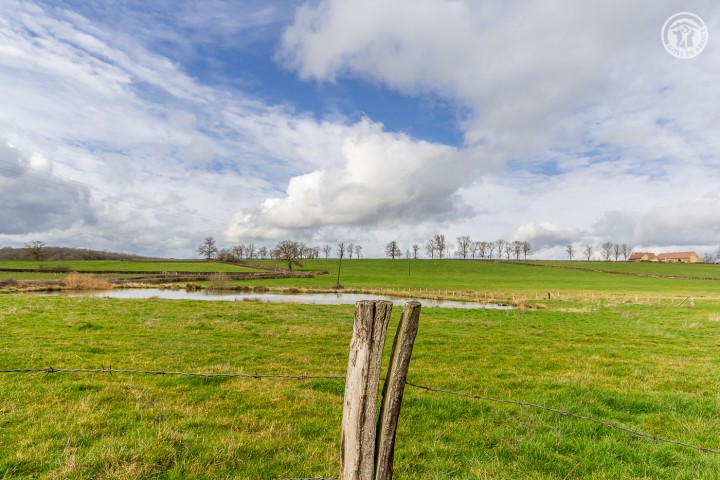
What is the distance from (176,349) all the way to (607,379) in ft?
41.8

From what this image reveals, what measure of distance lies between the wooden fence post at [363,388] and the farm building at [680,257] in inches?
8596

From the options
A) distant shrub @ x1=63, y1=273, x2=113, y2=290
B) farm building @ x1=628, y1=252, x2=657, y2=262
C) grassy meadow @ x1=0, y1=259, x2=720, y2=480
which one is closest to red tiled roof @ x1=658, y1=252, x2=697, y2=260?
farm building @ x1=628, y1=252, x2=657, y2=262

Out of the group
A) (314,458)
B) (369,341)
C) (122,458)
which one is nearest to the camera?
(369,341)

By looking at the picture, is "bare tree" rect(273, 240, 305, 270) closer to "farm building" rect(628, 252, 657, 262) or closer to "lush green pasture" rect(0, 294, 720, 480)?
"lush green pasture" rect(0, 294, 720, 480)

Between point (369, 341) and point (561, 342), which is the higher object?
point (369, 341)

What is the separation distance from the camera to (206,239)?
139 m

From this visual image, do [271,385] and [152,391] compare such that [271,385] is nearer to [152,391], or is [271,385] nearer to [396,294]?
[152,391]

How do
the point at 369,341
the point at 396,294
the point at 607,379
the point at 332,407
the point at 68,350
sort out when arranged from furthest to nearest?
the point at 396,294 → the point at 68,350 → the point at 607,379 → the point at 332,407 → the point at 369,341

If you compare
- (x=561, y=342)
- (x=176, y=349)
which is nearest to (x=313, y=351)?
(x=176, y=349)

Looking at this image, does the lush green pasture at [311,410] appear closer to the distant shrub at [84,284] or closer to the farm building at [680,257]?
the distant shrub at [84,284]

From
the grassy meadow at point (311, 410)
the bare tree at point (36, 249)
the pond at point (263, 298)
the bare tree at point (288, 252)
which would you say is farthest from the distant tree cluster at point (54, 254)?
the grassy meadow at point (311, 410)

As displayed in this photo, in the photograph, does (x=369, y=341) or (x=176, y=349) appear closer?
(x=369, y=341)

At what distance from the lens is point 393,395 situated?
10.9ft

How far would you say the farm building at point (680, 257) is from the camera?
174 m
